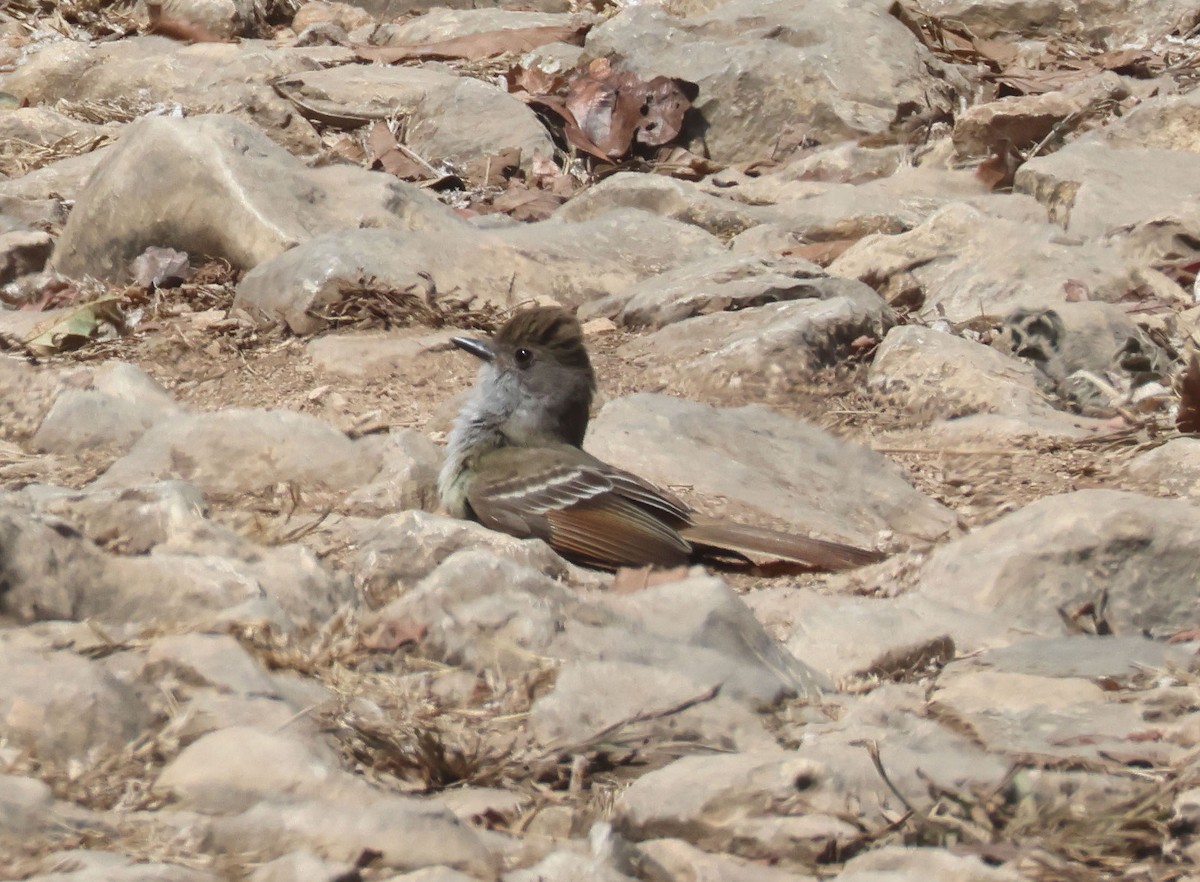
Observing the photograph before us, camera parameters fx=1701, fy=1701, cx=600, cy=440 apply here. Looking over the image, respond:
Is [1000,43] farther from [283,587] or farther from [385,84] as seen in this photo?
[283,587]

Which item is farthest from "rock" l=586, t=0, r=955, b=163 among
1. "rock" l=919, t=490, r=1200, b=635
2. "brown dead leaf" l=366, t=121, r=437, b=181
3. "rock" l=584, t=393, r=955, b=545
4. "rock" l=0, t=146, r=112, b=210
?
"rock" l=919, t=490, r=1200, b=635

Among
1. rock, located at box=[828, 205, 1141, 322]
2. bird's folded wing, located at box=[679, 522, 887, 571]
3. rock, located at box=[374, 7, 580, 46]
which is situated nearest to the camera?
bird's folded wing, located at box=[679, 522, 887, 571]

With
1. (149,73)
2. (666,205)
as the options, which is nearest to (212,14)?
(149,73)

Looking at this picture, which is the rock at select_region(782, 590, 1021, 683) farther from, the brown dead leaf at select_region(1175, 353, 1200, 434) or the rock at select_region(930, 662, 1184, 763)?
the brown dead leaf at select_region(1175, 353, 1200, 434)

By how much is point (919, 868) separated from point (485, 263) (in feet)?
17.9

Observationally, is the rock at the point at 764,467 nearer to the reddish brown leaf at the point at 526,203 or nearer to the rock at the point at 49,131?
the reddish brown leaf at the point at 526,203

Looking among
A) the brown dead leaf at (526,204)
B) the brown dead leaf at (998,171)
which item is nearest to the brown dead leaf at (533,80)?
the brown dead leaf at (526,204)

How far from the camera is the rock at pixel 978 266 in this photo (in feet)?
26.6

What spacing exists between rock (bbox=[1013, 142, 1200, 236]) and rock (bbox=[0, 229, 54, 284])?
5243 millimetres

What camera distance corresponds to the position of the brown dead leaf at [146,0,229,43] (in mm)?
12344

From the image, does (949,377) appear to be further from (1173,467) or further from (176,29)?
(176,29)

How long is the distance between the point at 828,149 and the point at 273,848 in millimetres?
8517

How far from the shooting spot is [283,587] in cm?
412

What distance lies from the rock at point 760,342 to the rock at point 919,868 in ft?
14.1
